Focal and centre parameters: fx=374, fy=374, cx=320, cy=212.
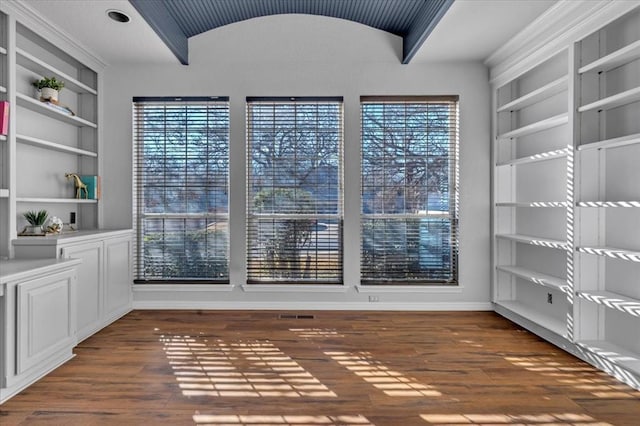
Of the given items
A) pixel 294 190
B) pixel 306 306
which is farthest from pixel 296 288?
pixel 294 190

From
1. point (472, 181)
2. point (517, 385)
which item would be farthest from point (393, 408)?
point (472, 181)

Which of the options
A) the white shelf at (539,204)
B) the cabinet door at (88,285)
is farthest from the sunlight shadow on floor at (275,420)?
the white shelf at (539,204)

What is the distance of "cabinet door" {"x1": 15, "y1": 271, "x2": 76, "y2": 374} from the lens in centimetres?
240

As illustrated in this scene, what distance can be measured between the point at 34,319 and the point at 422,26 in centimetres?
398

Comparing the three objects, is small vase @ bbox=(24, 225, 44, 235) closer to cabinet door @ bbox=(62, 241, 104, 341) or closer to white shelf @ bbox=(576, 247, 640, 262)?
cabinet door @ bbox=(62, 241, 104, 341)

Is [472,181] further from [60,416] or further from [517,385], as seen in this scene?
[60,416]

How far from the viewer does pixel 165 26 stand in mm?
3639

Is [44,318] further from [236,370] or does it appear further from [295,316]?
[295,316]

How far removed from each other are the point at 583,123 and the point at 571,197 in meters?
0.59

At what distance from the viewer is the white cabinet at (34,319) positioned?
7.60ft

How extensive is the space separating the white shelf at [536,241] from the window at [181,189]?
3098 millimetres

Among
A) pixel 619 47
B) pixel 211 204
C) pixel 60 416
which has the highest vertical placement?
pixel 619 47

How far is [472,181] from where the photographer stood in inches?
169

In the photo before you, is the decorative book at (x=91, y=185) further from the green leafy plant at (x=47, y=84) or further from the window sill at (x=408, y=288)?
the window sill at (x=408, y=288)
